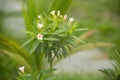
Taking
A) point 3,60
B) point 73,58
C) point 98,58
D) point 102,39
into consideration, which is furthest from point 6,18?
point 102,39

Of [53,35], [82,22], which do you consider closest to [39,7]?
[53,35]

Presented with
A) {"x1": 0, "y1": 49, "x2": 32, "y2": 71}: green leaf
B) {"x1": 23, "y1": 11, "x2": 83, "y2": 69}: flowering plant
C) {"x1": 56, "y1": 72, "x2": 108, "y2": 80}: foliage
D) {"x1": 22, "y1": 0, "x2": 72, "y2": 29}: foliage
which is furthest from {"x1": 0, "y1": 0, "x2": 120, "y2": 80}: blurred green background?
{"x1": 23, "y1": 11, "x2": 83, "y2": 69}: flowering plant

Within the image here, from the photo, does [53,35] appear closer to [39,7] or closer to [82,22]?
[39,7]

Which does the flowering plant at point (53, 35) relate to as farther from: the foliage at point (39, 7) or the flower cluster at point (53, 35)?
the foliage at point (39, 7)

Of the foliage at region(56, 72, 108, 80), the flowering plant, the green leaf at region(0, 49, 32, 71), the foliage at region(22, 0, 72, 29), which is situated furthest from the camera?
the foliage at region(56, 72, 108, 80)

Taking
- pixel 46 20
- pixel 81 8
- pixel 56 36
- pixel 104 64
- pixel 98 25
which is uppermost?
pixel 81 8

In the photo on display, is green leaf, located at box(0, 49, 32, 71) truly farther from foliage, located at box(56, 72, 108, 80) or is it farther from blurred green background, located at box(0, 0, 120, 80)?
foliage, located at box(56, 72, 108, 80)

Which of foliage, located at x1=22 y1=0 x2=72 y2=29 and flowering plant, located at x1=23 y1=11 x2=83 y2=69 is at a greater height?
foliage, located at x1=22 y1=0 x2=72 y2=29

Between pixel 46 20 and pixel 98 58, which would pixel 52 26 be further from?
pixel 98 58
